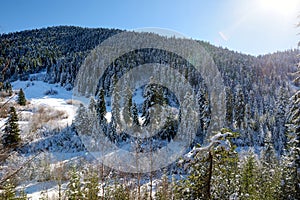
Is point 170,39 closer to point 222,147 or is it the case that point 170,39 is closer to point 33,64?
point 33,64

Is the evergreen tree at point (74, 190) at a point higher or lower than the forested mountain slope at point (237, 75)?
lower

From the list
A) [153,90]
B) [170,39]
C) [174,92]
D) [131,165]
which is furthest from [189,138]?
[170,39]

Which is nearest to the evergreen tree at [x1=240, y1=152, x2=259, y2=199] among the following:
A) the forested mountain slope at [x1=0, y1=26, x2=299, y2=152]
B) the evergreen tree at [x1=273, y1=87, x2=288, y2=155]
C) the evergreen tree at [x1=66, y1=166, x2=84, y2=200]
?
the forested mountain slope at [x1=0, y1=26, x2=299, y2=152]

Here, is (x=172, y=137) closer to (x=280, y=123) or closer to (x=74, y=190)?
(x=280, y=123)

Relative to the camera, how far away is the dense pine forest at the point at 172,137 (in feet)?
17.1

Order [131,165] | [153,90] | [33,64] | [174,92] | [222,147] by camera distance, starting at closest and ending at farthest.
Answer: [222,147] → [131,165] → [153,90] → [174,92] → [33,64]

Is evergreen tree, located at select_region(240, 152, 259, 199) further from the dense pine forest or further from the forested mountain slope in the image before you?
the forested mountain slope

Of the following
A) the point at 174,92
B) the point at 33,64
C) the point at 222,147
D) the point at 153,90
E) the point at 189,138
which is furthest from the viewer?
the point at 33,64

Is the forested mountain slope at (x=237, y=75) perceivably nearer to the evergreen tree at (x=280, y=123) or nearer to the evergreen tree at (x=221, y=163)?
the evergreen tree at (x=280, y=123)

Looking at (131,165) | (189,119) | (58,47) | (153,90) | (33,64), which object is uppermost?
(58,47)

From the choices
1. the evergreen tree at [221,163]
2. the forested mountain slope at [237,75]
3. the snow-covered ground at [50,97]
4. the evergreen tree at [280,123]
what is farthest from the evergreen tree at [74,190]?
the evergreen tree at [280,123]

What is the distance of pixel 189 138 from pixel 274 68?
118 meters

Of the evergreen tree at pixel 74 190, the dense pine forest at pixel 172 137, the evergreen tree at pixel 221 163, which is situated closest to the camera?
the evergreen tree at pixel 221 163

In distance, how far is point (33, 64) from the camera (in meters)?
105
